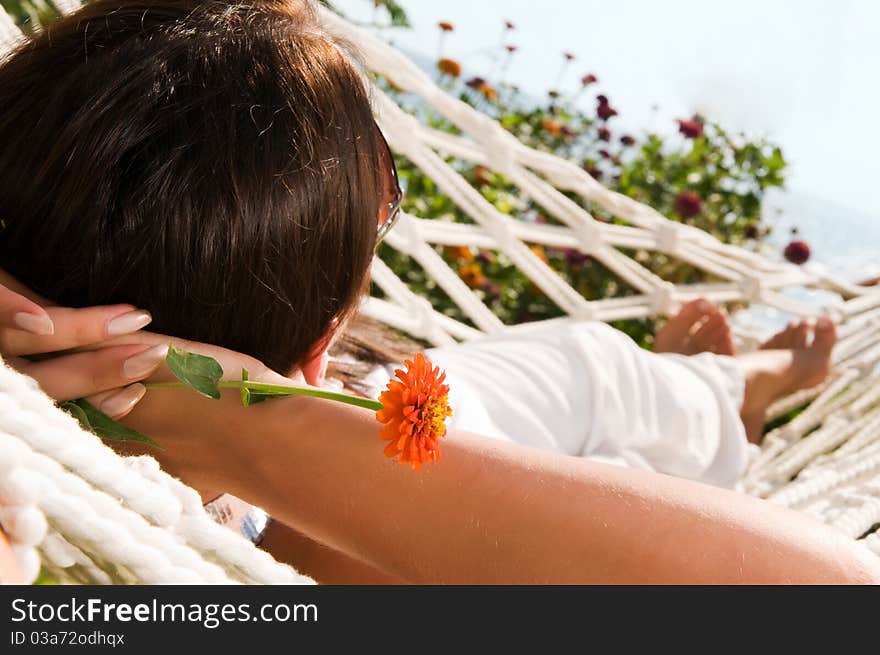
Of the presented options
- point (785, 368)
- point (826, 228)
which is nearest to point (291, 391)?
point (785, 368)

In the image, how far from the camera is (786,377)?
5.76ft

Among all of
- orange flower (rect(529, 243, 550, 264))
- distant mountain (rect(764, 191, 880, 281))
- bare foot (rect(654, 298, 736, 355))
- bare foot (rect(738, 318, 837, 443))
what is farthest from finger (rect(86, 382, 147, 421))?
distant mountain (rect(764, 191, 880, 281))

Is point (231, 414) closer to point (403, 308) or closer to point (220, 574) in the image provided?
point (220, 574)

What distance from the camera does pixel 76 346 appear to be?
24.4 inches

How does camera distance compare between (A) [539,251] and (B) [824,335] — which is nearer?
(B) [824,335]

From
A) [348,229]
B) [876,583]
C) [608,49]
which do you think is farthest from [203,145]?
[608,49]

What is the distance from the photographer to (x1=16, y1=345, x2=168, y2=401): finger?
61 cm

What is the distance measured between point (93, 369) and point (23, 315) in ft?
0.19

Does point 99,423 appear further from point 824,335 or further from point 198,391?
point 824,335

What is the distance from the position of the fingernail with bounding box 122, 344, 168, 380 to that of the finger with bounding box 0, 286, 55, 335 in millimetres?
56

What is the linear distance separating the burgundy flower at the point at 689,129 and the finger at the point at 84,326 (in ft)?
7.15

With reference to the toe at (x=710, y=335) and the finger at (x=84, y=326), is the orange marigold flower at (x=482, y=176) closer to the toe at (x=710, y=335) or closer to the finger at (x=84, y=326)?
the toe at (x=710, y=335)

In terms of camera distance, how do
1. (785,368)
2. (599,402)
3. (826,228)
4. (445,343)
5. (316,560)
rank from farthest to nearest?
(826,228) → (785,368) → (445,343) → (599,402) → (316,560)

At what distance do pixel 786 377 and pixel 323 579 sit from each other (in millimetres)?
1179
